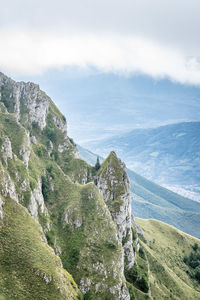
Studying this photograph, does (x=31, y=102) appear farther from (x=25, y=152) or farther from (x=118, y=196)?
(x=118, y=196)

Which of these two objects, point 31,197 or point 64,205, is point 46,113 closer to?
point 64,205

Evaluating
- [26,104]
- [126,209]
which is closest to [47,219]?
[126,209]

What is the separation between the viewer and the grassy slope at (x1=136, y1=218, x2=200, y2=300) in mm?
122812

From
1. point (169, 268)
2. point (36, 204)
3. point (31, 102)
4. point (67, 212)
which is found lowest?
point (169, 268)

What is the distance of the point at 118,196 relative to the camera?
112875 mm

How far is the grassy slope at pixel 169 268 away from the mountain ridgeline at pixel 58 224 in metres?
0.91

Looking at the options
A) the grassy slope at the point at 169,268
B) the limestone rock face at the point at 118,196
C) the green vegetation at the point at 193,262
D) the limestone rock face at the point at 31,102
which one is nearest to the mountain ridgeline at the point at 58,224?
the limestone rock face at the point at 118,196

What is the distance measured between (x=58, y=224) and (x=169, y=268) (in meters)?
102

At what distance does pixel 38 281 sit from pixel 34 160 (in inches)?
2440

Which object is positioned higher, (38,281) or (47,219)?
(47,219)


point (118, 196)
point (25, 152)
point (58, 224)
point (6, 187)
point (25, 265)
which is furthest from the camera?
point (118, 196)

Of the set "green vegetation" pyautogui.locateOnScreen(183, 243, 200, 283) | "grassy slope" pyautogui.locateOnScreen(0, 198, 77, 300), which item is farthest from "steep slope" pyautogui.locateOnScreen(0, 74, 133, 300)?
"green vegetation" pyautogui.locateOnScreen(183, 243, 200, 283)

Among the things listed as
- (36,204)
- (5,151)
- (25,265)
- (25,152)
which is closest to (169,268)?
(36,204)

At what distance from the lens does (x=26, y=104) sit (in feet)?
503
